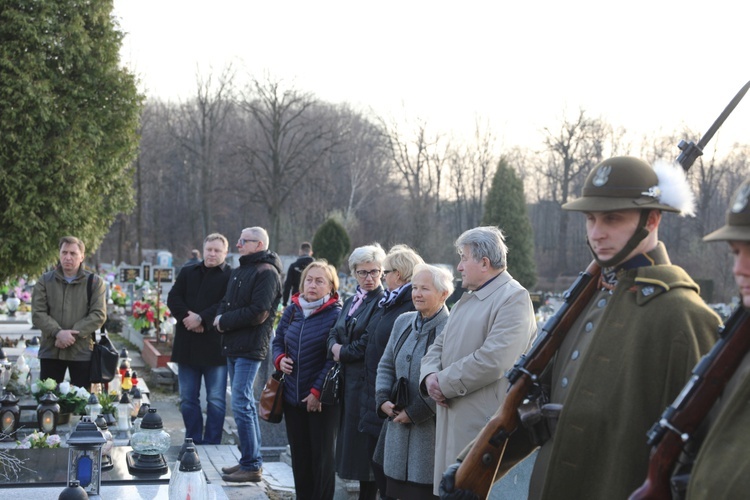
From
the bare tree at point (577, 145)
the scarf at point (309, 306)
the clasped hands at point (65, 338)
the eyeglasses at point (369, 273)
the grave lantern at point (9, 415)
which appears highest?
the bare tree at point (577, 145)

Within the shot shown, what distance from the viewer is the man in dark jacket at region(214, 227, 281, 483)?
25.0 ft

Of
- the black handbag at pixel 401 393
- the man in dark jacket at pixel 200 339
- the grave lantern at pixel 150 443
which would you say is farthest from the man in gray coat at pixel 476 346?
the man in dark jacket at pixel 200 339

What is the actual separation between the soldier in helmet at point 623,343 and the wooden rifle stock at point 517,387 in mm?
73

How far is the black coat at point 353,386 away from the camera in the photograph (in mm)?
6223

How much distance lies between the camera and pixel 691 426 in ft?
8.05

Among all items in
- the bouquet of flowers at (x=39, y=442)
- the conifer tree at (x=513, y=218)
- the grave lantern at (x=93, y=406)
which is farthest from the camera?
the conifer tree at (x=513, y=218)

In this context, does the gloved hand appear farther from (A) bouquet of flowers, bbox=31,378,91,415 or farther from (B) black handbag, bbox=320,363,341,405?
(A) bouquet of flowers, bbox=31,378,91,415

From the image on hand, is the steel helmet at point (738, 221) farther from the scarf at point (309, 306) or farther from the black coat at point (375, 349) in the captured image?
the scarf at point (309, 306)

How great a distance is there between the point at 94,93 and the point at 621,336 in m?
17.0

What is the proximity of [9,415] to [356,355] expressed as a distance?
314 centimetres

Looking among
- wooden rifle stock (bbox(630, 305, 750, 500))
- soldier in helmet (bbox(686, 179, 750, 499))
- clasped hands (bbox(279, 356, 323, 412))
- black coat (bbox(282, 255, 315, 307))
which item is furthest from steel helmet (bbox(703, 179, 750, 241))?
black coat (bbox(282, 255, 315, 307))

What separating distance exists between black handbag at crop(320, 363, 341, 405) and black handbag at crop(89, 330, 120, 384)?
9.22 feet

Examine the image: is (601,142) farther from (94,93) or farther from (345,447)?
(345,447)

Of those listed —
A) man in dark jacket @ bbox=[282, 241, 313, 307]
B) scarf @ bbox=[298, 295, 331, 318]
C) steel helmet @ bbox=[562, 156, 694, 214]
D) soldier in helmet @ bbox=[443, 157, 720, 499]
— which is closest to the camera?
soldier in helmet @ bbox=[443, 157, 720, 499]
